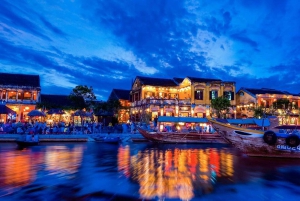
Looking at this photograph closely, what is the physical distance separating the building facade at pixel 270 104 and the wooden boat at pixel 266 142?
22780mm

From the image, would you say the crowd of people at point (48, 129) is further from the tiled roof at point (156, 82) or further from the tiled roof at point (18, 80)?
the tiled roof at point (18, 80)

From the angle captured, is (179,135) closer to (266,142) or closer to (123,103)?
(266,142)

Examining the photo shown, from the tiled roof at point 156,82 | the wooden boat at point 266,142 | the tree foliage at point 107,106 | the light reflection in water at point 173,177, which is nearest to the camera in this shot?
the light reflection in water at point 173,177

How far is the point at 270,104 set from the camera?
4456 cm

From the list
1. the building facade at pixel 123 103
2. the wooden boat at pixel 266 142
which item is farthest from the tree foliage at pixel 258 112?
the building facade at pixel 123 103

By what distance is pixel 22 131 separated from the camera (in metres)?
29.9

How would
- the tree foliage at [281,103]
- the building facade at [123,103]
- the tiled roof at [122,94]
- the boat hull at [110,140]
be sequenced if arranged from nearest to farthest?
the boat hull at [110,140]
the tree foliage at [281,103]
the building facade at [123,103]
the tiled roof at [122,94]

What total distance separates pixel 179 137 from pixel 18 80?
31070 mm

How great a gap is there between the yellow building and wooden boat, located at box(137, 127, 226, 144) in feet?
29.7

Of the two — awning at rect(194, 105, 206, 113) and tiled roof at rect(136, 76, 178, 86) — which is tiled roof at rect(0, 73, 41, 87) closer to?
tiled roof at rect(136, 76, 178, 86)

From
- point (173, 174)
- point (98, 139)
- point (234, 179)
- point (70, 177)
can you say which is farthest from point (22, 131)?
point (234, 179)

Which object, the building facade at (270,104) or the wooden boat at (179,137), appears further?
the building facade at (270,104)

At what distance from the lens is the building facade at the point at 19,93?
141ft

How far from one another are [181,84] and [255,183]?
34.3 metres
